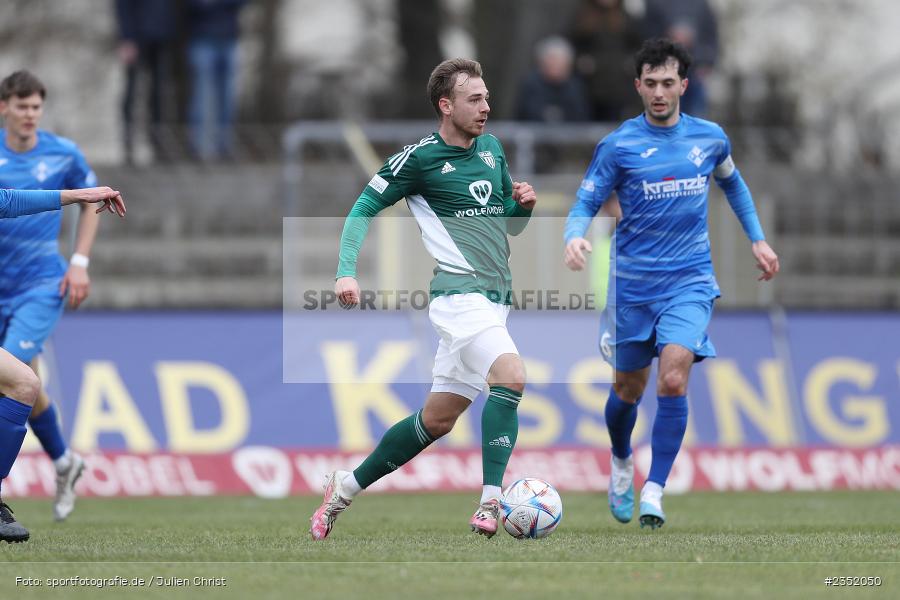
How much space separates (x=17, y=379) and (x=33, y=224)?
8.96ft

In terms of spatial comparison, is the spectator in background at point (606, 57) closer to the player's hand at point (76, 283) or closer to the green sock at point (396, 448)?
the player's hand at point (76, 283)

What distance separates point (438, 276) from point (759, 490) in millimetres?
6751

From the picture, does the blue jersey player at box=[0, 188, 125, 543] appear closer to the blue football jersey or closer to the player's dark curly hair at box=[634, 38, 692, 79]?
the blue football jersey

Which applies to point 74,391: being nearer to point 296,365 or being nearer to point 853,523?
point 296,365

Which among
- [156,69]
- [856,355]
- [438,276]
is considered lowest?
[856,355]

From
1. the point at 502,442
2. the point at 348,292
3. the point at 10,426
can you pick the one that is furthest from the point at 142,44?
the point at 502,442

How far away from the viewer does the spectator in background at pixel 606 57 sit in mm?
19562

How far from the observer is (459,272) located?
892 cm

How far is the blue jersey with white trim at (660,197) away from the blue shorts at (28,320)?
12.6 feet

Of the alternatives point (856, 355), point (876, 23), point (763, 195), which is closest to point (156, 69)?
point (763, 195)

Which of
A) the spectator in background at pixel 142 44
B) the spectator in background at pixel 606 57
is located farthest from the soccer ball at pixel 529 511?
the spectator in background at pixel 142 44

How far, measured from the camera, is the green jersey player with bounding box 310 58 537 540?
877cm

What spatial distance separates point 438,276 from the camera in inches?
354

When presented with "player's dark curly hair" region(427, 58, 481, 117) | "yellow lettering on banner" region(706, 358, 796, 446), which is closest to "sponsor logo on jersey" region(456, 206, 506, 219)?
"player's dark curly hair" region(427, 58, 481, 117)
